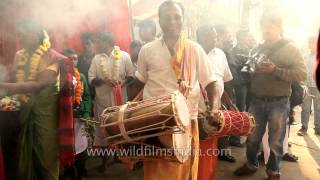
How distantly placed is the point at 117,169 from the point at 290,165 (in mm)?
2408

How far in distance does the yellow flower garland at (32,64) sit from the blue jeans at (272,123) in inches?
101

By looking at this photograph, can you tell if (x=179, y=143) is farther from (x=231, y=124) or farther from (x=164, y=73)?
(x=231, y=124)

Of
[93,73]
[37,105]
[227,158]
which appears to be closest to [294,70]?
[227,158]

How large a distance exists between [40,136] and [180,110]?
1.41 meters

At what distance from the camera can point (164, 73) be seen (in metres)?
3.18

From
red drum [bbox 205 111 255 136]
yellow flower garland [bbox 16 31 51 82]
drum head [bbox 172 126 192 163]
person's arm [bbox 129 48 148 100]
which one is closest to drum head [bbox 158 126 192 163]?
drum head [bbox 172 126 192 163]

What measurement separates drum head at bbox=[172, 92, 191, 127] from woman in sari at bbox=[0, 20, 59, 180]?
1.25 meters

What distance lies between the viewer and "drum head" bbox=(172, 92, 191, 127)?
2.66m

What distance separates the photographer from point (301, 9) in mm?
7227

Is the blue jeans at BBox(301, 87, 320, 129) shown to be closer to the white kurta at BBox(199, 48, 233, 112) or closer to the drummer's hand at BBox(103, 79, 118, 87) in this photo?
the white kurta at BBox(199, 48, 233, 112)

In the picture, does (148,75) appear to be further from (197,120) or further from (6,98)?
(6,98)

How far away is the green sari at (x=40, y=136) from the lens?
11.0 ft

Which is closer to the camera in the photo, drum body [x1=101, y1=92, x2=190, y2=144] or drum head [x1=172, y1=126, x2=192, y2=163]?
drum body [x1=101, y1=92, x2=190, y2=144]

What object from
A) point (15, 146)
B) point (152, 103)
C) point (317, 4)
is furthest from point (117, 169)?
point (317, 4)
